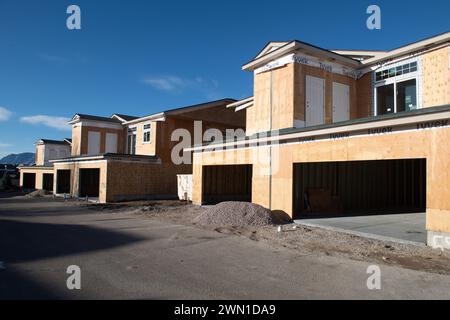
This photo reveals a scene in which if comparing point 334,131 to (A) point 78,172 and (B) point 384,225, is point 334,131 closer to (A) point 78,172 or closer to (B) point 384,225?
(B) point 384,225

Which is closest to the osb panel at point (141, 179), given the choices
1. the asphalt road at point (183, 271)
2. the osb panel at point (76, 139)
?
the osb panel at point (76, 139)

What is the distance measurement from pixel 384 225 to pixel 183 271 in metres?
8.39

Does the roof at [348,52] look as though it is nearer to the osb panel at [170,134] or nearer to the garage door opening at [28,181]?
the osb panel at [170,134]

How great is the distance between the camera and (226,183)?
20.9m

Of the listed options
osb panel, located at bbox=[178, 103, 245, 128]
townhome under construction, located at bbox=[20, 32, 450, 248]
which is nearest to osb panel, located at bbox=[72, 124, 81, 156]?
townhome under construction, located at bbox=[20, 32, 450, 248]

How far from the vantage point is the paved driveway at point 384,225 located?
9.67 meters

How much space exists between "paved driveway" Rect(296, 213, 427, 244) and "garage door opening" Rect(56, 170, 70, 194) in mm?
23804

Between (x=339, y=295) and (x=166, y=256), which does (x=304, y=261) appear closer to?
(x=339, y=295)

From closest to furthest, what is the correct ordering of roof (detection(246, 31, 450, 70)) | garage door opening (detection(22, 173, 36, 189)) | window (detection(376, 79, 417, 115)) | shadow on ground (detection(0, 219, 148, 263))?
1. shadow on ground (detection(0, 219, 148, 263))
2. roof (detection(246, 31, 450, 70))
3. window (detection(376, 79, 417, 115))
4. garage door opening (detection(22, 173, 36, 189))

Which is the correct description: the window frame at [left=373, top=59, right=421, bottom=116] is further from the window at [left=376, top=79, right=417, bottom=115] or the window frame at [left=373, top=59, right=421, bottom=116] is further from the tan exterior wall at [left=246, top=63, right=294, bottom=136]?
the tan exterior wall at [left=246, top=63, right=294, bottom=136]

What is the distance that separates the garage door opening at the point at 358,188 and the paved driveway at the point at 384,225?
4.01ft

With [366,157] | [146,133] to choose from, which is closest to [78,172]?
[146,133]

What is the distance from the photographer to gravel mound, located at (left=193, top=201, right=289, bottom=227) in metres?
11.8

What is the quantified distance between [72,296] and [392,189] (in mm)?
17967
